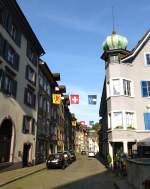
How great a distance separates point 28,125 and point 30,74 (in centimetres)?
663

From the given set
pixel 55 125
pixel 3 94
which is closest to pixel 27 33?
pixel 3 94

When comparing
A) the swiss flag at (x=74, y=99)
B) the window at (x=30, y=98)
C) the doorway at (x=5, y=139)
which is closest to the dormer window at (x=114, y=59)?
the swiss flag at (x=74, y=99)

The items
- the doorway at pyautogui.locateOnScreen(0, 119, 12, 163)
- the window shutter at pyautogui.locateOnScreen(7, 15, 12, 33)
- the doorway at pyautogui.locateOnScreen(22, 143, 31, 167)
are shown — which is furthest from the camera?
the doorway at pyautogui.locateOnScreen(22, 143, 31, 167)

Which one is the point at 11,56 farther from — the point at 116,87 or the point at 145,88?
the point at 145,88

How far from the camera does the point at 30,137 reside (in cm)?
3259

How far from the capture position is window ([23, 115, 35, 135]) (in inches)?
1197

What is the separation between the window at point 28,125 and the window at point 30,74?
4.90 meters

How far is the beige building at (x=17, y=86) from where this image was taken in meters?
24.6

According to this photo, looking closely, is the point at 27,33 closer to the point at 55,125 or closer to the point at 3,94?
the point at 3,94

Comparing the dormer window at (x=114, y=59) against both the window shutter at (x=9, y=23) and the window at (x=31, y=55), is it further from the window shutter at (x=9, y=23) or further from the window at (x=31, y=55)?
the window shutter at (x=9, y=23)

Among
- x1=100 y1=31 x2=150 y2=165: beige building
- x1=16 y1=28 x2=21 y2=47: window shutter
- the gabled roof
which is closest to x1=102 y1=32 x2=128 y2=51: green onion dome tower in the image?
x1=100 y1=31 x2=150 y2=165: beige building

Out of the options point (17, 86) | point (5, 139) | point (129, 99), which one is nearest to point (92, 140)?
point (129, 99)

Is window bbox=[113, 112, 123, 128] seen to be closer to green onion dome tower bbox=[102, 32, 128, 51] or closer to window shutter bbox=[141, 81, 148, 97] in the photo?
window shutter bbox=[141, 81, 148, 97]

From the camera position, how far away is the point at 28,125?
3241 centimetres
